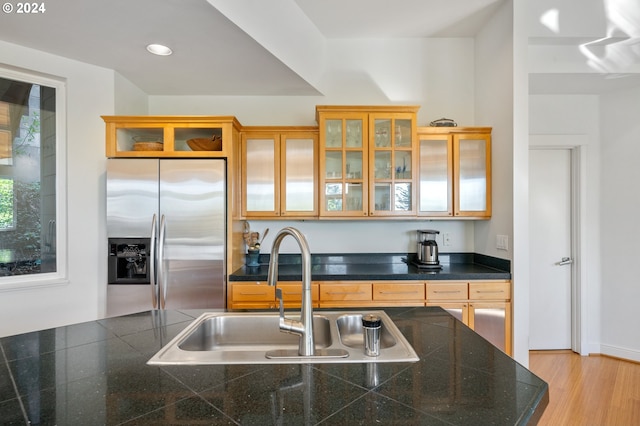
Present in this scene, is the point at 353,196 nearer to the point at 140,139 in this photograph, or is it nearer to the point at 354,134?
the point at 354,134

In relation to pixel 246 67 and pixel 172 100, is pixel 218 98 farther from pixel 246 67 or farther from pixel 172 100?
pixel 246 67

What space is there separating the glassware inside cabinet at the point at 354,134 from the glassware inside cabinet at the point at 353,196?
356mm

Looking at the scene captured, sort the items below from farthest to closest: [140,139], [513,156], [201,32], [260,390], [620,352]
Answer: [620,352] < [140,139] < [513,156] < [201,32] < [260,390]

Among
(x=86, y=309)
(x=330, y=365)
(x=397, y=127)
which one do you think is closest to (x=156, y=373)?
(x=330, y=365)

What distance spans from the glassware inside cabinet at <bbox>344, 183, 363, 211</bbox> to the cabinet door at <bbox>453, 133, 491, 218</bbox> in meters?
0.86

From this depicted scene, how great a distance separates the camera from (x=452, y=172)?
112 inches

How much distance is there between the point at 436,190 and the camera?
2844 mm

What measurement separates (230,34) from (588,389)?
12.6 feet

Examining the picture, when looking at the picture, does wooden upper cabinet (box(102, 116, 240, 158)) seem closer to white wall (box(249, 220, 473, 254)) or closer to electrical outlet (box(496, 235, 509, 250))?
white wall (box(249, 220, 473, 254))

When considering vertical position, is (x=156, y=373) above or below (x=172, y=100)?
below

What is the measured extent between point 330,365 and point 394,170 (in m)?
2.12

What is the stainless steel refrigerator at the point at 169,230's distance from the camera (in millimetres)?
2434

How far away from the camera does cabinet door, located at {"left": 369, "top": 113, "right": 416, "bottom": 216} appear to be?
279 centimetres

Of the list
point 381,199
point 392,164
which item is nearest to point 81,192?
point 381,199
